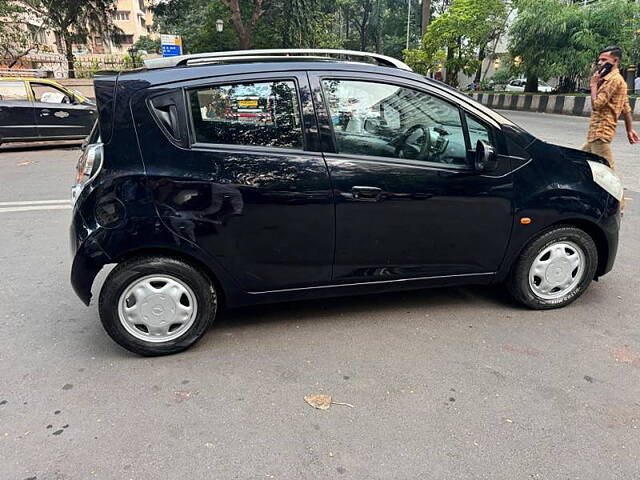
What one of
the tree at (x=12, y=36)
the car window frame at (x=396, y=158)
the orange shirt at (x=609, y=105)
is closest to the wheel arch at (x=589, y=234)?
the car window frame at (x=396, y=158)

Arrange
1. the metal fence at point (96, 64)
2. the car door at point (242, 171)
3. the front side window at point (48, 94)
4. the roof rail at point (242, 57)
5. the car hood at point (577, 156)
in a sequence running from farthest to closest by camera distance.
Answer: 1. the metal fence at point (96, 64)
2. the front side window at point (48, 94)
3. the car hood at point (577, 156)
4. the roof rail at point (242, 57)
5. the car door at point (242, 171)

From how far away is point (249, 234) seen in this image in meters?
3.10

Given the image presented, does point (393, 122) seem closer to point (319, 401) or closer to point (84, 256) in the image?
point (319, 401)

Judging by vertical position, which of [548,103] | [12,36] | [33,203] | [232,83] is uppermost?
[12,36]

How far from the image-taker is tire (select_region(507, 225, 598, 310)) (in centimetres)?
359

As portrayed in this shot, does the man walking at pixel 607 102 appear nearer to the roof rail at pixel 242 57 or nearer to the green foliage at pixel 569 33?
the roof rail at pixel 242 57

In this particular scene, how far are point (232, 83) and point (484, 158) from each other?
1.70 m

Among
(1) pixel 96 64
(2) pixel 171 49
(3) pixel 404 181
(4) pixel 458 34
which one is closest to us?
(3) pixel 404 181

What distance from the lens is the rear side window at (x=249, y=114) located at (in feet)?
9.95

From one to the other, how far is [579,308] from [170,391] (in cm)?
304

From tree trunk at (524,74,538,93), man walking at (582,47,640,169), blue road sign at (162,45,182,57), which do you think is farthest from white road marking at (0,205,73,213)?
tree trunk at (524,74,538,93)

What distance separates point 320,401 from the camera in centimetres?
273

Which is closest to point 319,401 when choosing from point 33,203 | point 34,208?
point 34,208

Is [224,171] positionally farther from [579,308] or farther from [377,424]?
[579,308]
